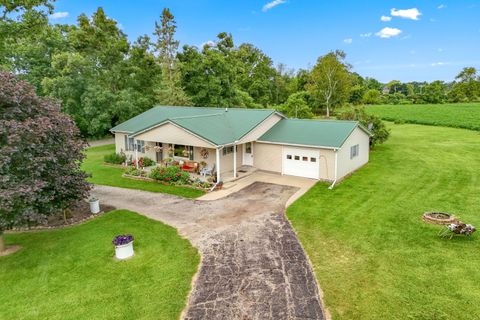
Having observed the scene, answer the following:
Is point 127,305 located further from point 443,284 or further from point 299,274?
point 443,284

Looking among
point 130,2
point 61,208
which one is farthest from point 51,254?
point 130,2

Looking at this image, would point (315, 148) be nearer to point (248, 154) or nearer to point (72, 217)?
point (248, 154)

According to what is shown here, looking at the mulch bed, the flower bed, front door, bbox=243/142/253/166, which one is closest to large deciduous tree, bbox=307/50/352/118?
front door, bbox=243/142/253/166

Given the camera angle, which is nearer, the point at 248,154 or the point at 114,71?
the point at 248,154

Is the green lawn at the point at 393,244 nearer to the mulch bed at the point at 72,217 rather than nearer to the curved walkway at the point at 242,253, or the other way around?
the curved walkway at the point at 242,253

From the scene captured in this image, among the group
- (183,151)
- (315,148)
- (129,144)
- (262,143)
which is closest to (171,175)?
(183,151)

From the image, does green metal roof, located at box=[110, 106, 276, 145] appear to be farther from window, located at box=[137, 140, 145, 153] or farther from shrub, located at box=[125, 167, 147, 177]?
shrub, located at box=[125, 167, 147, 177]
